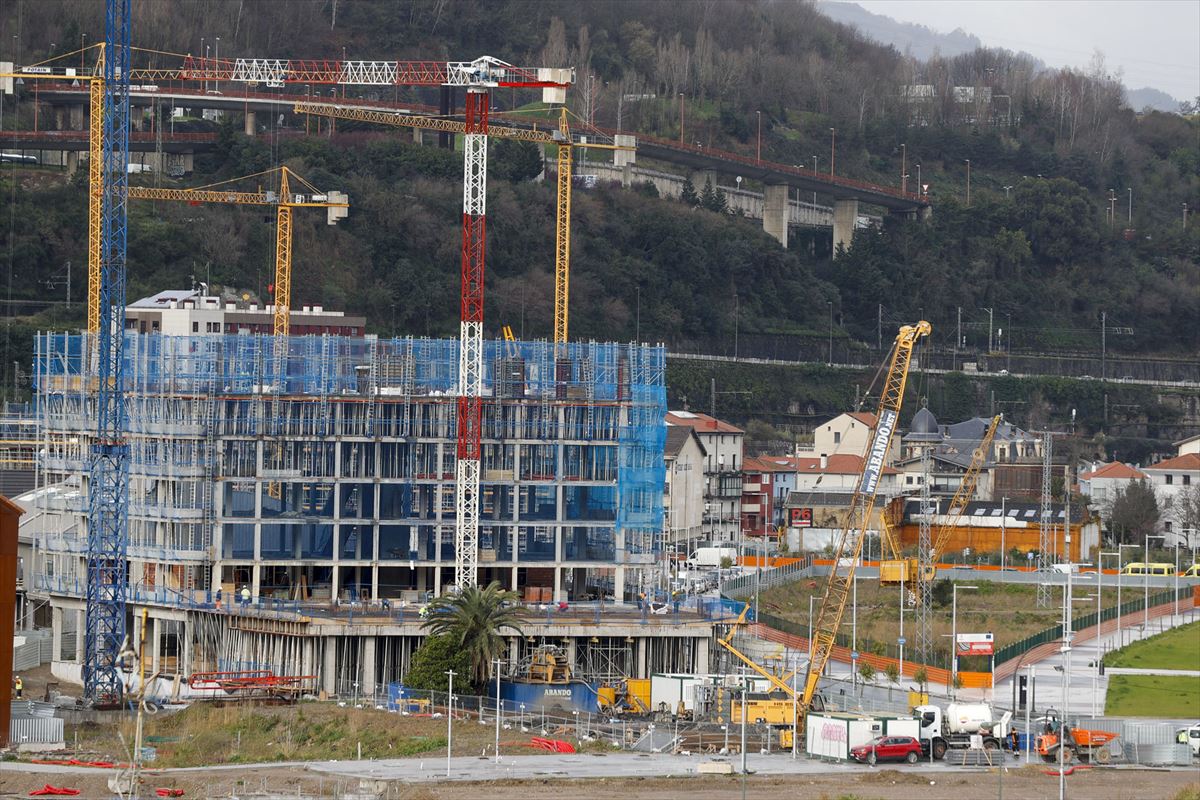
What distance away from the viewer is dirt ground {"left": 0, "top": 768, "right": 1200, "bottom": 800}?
5444 cm

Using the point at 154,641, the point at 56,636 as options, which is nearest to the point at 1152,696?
the point at 154,641

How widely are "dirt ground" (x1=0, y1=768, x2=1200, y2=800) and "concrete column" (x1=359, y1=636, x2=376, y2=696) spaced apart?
15.8m

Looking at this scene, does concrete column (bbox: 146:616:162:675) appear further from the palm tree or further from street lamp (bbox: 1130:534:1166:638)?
street lamp (bbox: 1130:534:1166:638)

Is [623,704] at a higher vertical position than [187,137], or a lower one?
lower

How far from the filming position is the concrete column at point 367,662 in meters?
74.2

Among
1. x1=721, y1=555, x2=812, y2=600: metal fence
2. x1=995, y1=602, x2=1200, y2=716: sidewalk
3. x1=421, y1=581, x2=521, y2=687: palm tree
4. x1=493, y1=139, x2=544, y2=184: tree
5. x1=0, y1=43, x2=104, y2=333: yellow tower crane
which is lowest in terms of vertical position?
x1=995, y1=602, x2=1200, y2=716: sidewalk

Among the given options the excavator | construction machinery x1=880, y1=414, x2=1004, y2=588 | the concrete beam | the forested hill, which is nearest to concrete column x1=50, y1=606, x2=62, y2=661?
the excavator

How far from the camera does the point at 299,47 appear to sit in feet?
590

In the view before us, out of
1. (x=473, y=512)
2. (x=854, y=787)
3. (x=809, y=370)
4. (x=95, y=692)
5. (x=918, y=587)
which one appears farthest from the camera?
(x=809, y=370)

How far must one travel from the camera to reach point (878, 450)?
77.6 meters

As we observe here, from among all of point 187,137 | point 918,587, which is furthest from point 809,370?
point 918,587

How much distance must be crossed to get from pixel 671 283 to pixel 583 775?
10679 centimetres

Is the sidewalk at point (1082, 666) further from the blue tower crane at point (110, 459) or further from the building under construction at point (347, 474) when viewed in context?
the blue tower crane at point (110, 459)

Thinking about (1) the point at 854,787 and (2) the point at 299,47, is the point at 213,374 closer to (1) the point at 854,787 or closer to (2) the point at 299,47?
(1) the point at 854,787
